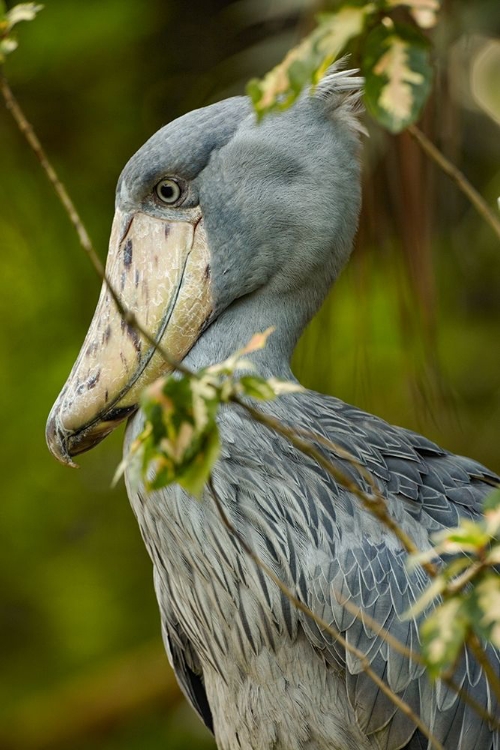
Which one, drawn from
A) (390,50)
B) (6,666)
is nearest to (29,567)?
(6,666)

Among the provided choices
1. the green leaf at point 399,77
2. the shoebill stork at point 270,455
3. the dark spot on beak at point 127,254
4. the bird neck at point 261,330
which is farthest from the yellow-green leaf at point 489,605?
the dark spot on beak at point 127,254

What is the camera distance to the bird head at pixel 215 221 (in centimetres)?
223

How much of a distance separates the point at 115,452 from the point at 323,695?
258 cm

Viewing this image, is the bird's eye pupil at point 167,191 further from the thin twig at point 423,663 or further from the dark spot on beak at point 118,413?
the thin twig at point 423,663

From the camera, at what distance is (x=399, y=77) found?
1.09 meters

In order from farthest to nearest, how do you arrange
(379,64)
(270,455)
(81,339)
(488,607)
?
(81,339), (270,455), (379,64), (488,607)

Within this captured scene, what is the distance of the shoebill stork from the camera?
6.79ft

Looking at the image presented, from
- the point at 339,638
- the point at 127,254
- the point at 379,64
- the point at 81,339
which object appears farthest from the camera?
the point at 81,339

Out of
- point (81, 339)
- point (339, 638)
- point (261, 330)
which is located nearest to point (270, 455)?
point (261, 330)

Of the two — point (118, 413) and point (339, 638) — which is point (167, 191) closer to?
point (118, 413)

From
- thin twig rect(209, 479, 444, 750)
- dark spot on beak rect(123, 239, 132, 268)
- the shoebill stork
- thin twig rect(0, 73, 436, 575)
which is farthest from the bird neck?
thin twig rect(0, 73, 436, 575)

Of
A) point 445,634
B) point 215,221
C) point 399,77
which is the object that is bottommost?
point 445,634

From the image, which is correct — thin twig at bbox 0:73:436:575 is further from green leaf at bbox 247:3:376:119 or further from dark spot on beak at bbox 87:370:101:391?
dark spot on beak at bbox 87:370:101:391

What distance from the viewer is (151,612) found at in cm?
494
